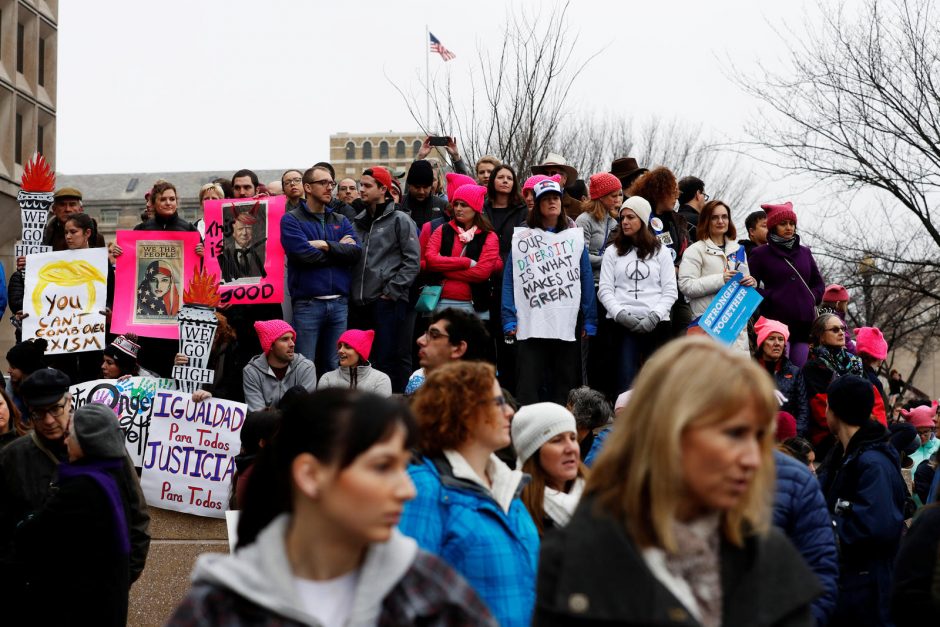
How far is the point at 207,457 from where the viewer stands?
397 inches

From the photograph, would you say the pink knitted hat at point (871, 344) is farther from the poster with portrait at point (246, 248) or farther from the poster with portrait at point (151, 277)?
the poster with portrait at point (151, 277)

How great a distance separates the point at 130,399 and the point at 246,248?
1872 millimetres

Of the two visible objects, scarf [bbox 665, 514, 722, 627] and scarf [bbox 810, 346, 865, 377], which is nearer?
scarf [bbox 665, 514, 722, 627]

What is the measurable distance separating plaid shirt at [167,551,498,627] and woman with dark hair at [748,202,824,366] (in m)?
9.00

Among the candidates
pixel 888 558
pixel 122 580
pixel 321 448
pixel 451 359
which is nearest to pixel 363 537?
pixel 321 448

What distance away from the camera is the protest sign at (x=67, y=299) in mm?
11359

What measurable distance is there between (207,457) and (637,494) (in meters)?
7.75

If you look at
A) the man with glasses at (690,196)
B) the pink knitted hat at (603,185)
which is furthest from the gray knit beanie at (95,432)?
the man with glasses at (690,196)

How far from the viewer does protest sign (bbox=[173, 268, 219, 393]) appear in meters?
10.2

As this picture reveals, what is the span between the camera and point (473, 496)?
439 centimetres

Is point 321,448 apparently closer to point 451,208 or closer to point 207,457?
point 207,457

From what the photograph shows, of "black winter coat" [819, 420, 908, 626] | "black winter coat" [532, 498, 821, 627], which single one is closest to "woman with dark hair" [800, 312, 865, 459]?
"black winter coat" [819, 420, 908, 626]

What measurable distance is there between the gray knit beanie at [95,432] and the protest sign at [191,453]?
11.5 feet

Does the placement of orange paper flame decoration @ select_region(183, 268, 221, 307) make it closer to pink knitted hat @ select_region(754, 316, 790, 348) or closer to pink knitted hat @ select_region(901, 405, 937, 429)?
pink knitted hat @ select_region(754, 316, 790, 348)
